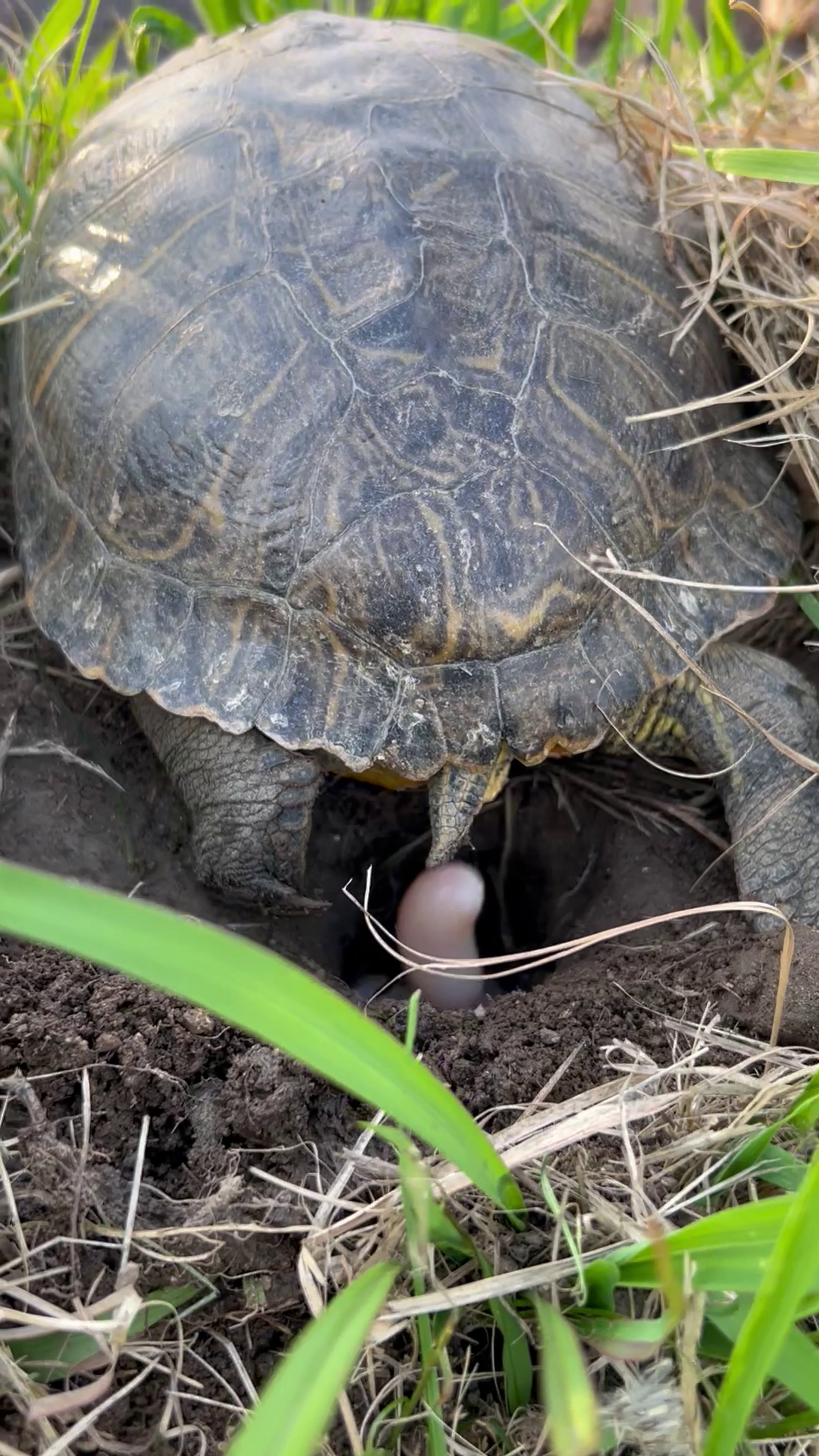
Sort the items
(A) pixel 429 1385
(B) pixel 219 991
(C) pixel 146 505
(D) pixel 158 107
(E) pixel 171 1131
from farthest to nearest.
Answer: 1. (D) pixel 158 107
2. (C) pixel 146 505
3. (E) pixel 171 1131
4. (A) pixel 429 1385
5. (B) pixel 219 991

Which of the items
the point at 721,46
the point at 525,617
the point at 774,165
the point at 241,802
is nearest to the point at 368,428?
the point at 525,617

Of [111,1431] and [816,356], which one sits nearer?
[111,1431]

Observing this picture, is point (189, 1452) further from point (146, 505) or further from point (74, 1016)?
point (146, 505)

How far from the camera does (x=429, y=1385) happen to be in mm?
1121

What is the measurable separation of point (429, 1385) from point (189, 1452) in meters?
0.30

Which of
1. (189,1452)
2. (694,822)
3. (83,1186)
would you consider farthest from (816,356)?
(189,1452)

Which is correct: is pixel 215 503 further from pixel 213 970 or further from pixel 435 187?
pixel 213 970

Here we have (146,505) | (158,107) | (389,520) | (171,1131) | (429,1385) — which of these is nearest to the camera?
(429,1385)

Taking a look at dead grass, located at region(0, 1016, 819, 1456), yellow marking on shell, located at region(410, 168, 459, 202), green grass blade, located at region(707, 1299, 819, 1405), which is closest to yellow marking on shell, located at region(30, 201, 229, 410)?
yellow marking on shell, located at region(410, 168, 459, 202)

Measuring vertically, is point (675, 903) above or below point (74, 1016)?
below

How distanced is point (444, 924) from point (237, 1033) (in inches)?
22.4

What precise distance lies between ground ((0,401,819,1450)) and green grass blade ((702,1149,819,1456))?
0.57 m

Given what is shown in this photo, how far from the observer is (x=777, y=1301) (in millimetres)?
817

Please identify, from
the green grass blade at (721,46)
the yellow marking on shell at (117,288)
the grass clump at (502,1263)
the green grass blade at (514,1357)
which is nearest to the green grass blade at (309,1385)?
the grass clump at (502,1263)
